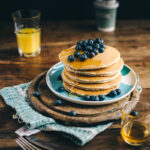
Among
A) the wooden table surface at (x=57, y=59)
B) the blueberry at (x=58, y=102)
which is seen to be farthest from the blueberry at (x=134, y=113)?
the blueberry at (x=58, y=102)

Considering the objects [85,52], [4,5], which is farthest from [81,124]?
[4,5]

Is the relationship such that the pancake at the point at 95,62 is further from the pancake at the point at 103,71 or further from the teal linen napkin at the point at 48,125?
the teal linen napkin at the point at 48,125

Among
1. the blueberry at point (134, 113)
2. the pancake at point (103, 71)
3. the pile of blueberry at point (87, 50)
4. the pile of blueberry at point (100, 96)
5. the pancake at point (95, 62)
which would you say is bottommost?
the pile of blueberry at point (100, 96)

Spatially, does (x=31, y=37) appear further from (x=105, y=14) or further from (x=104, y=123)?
(x=104, y=123)

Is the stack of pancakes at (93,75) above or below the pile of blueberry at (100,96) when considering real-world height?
above

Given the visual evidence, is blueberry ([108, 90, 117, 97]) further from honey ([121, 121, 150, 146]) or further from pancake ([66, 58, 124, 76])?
honey ([121, 121, 150, 146])

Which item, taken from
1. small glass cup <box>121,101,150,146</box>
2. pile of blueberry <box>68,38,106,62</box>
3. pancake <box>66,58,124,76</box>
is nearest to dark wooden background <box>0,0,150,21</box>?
pile of blueberry <box>68,38,106,62</box>

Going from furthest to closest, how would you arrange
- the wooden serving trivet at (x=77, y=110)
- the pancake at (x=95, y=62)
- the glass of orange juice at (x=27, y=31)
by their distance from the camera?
the glass of orange juice at (x=27, y=31), the pancake at (x=95, y=62), the wooden serving trivet at (x=77, y=110)
